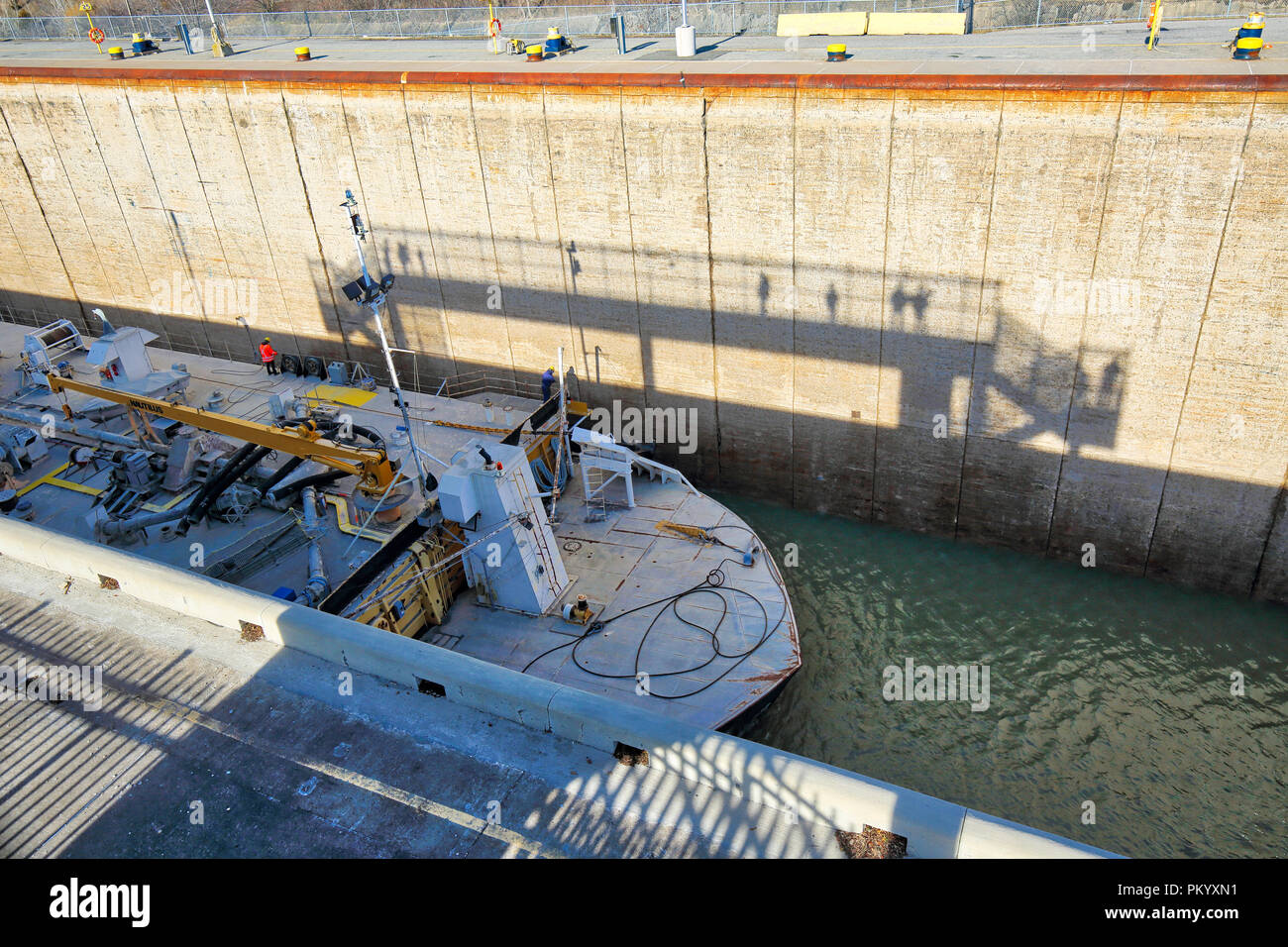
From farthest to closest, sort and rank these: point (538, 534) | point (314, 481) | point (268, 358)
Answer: point (268, 358), point (314, 481), point (538, 534)

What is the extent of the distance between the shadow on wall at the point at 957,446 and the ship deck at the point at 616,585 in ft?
11.8

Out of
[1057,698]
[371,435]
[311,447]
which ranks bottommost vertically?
[1057,698]

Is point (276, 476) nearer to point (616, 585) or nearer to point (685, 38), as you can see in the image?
point (616, 585)

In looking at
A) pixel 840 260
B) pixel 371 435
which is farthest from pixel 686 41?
pixel 371 435

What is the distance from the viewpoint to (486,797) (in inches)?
375

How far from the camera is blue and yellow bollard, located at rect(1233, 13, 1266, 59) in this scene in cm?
1773

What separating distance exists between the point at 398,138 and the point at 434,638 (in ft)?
45.7

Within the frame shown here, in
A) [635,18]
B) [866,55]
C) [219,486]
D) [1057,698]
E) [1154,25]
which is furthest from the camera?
[635,18]

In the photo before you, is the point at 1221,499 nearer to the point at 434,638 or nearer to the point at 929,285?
the point at 929,285

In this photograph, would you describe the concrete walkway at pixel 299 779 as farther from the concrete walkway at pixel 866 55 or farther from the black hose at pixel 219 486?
the concrete walkway at pixel 866 55

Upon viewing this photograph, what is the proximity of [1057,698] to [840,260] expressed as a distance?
1026 centimetres

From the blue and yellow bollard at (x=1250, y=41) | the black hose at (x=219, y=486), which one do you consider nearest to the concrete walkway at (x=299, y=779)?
the black hose at (x=219, y=486)

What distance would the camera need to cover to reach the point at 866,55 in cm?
2158

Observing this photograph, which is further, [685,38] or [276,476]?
[685,38]
